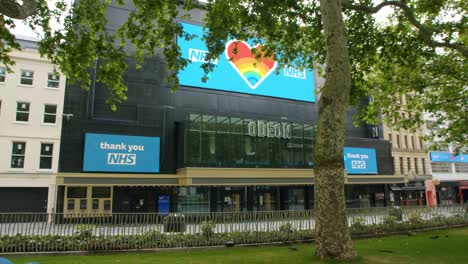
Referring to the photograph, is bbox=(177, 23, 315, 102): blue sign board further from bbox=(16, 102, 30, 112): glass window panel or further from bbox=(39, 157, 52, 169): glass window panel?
bbox=(39, 157, 52, 169): glass window panel

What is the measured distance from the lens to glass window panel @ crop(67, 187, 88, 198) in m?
28.8

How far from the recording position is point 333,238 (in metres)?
9.18

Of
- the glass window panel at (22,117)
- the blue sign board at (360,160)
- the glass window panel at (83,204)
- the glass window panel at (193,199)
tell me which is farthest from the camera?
the blue sign board at (360,160)

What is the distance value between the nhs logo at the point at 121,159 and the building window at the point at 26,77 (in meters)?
9.65

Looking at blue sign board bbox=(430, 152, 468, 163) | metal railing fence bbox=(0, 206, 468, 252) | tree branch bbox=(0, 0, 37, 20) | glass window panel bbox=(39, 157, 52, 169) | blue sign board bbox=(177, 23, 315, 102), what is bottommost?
metal railing fence bbox=(0, 206, 468, 252)

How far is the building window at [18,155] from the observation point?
1129 inches

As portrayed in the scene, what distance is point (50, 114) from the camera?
3045 cm

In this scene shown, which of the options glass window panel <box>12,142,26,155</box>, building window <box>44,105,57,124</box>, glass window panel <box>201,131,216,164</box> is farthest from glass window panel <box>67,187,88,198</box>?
glass window panel <box>201,131,216,164</box>

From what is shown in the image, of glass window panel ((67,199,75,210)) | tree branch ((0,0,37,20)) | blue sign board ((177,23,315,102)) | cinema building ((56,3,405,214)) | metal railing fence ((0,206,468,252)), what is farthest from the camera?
blue sign board ((177,23,315,102))

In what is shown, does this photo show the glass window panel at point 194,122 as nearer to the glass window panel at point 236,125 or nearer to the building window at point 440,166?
the glass window panel at point 236,125

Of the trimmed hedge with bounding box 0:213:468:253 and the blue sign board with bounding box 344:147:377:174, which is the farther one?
the blue sign board with bounding box 344:147:377:174

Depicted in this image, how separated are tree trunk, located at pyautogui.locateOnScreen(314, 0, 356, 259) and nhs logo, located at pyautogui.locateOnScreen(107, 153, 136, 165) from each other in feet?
78.1

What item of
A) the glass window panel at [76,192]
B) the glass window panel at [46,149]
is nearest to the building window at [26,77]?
the glass window panel at [46,149]

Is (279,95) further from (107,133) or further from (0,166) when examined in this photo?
(0,166)
